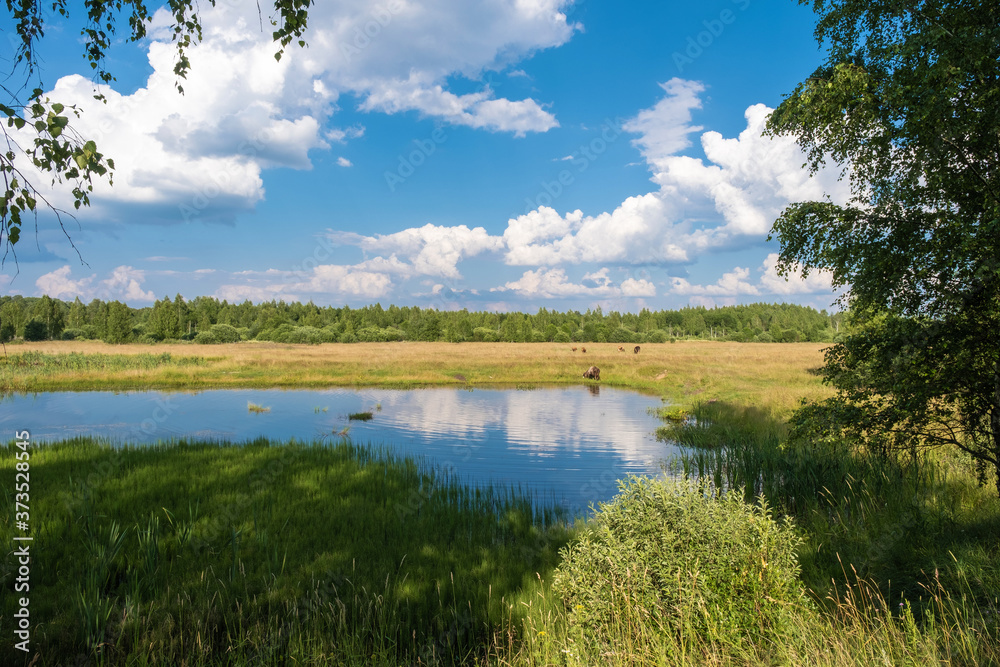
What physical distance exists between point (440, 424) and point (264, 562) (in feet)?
54.9

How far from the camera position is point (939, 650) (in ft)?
15.1

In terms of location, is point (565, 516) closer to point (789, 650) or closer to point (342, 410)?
point (789, 650)

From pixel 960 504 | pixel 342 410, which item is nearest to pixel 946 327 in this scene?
pixel 960 504

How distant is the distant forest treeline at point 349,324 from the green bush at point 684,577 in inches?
4248

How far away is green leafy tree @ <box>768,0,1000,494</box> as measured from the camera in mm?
7953

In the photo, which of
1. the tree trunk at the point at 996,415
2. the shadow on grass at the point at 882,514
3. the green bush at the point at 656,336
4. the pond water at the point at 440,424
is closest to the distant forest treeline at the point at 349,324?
the green bush at the point at 656,336

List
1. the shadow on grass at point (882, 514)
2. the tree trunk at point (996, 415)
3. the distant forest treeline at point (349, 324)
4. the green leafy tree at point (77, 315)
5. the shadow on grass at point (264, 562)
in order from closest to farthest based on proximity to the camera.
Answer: the shadow on grass at point (264, 562), the shadow on grass at point (882, 514), the tree trunk at point (996, 415), the distant forest treeline at point (349, 324), the green leafy tree at point (77, 315)

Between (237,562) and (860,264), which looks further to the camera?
(860,264)

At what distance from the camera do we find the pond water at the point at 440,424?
53.6ft

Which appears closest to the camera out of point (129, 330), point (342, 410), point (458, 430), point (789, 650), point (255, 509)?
point (789, 650)

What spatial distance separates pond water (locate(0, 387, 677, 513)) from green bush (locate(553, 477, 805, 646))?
21.2 feet

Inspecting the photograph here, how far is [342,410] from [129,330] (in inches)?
3900

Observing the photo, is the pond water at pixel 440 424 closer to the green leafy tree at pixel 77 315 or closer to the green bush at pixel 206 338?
the green bush at pixel 206 338

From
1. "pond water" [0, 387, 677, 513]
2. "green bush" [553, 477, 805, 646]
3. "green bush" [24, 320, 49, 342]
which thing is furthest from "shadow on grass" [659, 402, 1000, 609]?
"green bush" [24, 320, 49, 342]
